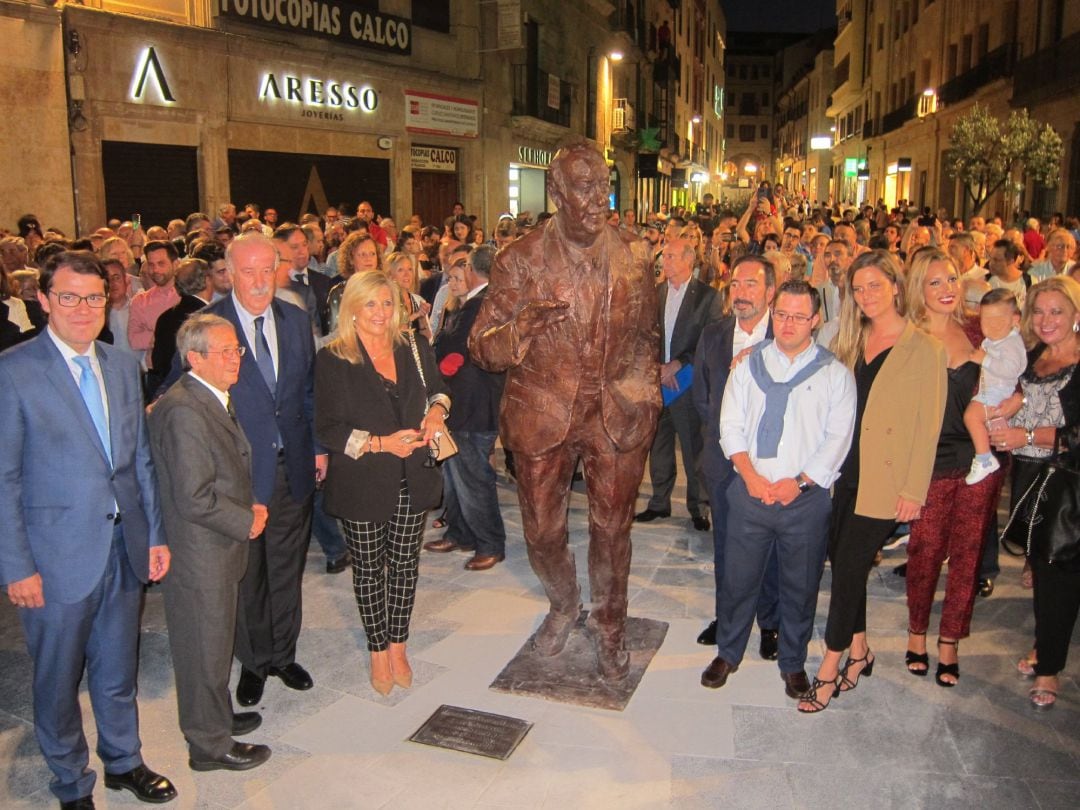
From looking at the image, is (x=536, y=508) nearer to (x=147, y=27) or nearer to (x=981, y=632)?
(x=981, y=632)

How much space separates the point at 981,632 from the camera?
4.79 metres

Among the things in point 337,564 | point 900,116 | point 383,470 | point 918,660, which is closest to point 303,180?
point 337,564

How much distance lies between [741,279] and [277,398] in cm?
240

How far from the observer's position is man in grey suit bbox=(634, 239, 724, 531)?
6.32 m

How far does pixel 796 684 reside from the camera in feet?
13.5

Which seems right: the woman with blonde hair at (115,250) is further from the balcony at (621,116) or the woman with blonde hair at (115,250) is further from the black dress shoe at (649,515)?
the balcony at (621,116)

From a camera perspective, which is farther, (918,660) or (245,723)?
(918,660)

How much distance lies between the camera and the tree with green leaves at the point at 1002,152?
17.0 metres

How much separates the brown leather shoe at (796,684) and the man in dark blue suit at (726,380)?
0.39 m

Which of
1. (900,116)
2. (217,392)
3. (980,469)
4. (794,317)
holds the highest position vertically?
(900,116)

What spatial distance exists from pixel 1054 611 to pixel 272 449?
3.57 meters

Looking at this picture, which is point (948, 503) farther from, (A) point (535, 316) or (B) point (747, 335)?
(A) point (535, 316)

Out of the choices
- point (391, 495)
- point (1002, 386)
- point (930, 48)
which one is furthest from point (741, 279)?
point (930, 48)

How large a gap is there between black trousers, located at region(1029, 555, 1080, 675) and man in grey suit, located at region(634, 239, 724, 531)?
2.40m
